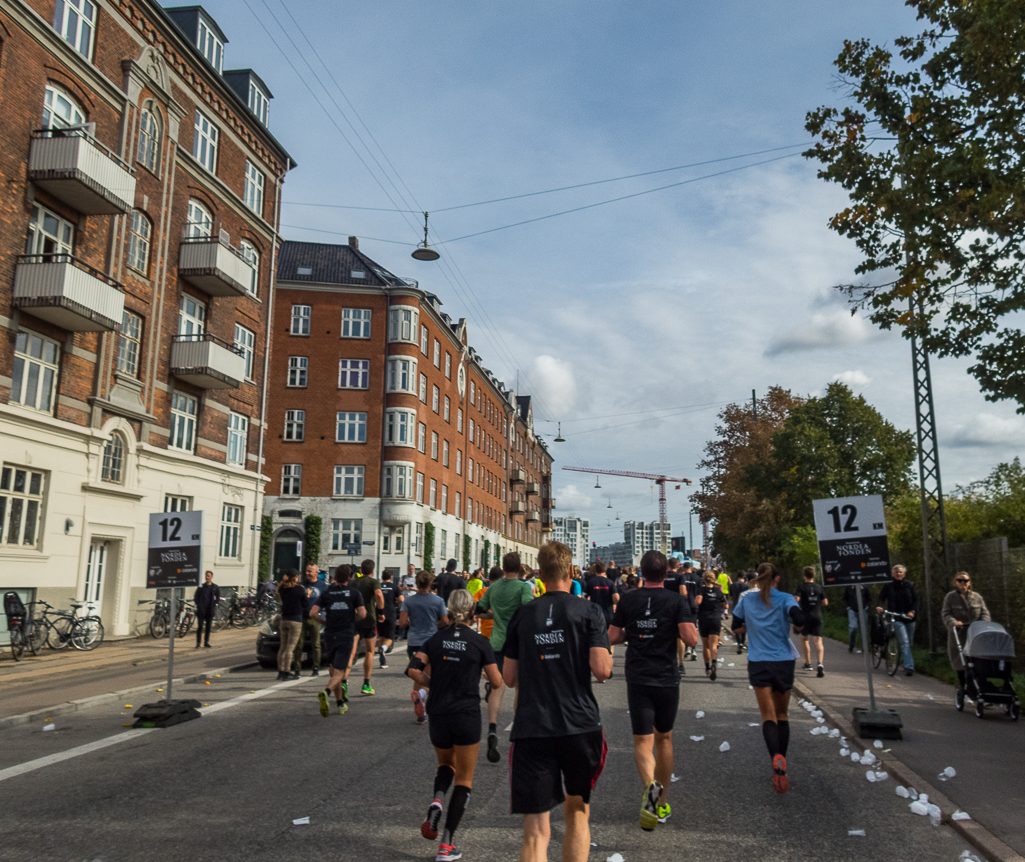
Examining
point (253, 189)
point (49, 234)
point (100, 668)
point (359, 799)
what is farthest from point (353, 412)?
point (359, 799)

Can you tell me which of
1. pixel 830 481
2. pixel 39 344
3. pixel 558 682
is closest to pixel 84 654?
pixel 39 344

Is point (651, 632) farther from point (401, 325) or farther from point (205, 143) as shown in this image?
point (401, 325)

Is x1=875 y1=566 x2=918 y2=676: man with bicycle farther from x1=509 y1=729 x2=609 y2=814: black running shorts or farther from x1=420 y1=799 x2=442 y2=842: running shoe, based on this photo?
x1=509 y1=729 x2=609 y2=814: black running shorts

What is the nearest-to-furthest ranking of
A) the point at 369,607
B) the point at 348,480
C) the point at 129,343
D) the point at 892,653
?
the point at 369,607
the point at 892,653
the point at 129,343
the point at 348,480

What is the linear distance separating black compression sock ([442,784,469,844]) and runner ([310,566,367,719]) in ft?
17.1

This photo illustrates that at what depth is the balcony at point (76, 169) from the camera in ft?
61.6

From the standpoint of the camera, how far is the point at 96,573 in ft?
72.2

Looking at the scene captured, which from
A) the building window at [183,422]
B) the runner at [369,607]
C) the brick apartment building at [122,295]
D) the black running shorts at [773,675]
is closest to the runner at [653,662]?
the black running shorts at [773,675]

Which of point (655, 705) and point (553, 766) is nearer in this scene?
point (553, 766)

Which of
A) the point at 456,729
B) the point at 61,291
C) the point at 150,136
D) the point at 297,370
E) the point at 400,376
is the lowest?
the point at 456,729

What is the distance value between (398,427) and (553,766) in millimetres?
41752

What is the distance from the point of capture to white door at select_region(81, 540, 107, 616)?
71.1 feet

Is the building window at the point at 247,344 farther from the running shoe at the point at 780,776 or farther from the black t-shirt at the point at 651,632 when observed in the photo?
the running shoe at the point at 780,776

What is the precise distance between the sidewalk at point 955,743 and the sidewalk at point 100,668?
33.6 ft
